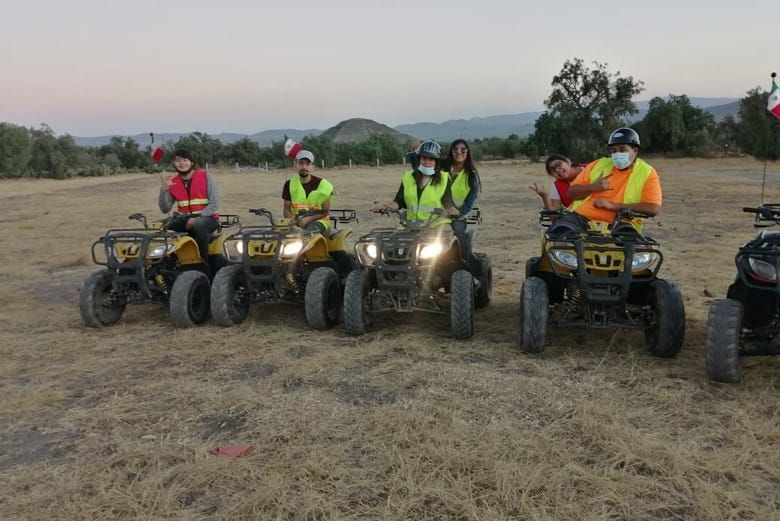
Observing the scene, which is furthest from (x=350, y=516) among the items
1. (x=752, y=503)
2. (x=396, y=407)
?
(x=752, y=503)

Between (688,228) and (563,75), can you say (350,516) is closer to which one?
(688,228)

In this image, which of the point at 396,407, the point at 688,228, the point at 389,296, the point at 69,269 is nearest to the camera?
the point at 396,407

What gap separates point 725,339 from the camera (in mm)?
4445

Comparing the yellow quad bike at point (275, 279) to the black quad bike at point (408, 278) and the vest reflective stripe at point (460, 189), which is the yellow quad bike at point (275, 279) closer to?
the black quad bike at point (408, 278)

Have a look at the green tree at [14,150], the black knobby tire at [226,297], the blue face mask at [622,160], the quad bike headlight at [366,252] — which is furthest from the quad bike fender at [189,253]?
the green tree at [14,150]

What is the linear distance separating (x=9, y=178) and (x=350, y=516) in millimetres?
48228

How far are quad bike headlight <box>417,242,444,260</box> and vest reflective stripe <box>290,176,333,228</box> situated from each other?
6.06ft

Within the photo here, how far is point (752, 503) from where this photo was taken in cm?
307

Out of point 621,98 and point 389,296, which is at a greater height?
point 621,98

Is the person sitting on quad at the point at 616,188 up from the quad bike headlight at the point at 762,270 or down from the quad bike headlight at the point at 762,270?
up

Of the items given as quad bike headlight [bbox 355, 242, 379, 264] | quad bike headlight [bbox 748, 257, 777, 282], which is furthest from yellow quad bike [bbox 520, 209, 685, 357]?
quad bike headlight [bbox 355, 242, 379, 264]

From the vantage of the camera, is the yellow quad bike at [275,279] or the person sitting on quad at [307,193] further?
the person sitting on quad at [307,193]

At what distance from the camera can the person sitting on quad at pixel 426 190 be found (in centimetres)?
650

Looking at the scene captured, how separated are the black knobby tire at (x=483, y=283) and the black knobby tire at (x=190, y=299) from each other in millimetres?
3036
